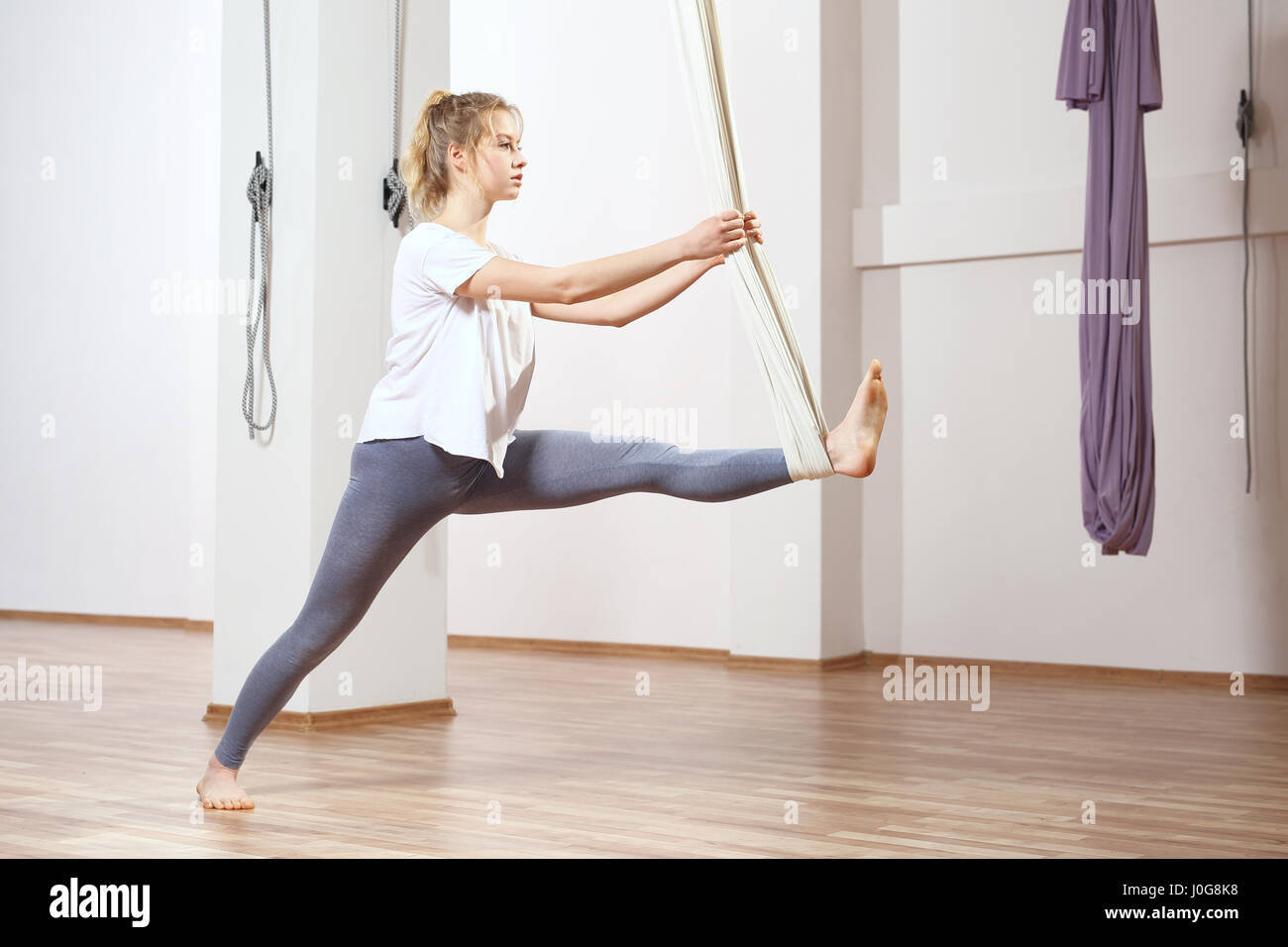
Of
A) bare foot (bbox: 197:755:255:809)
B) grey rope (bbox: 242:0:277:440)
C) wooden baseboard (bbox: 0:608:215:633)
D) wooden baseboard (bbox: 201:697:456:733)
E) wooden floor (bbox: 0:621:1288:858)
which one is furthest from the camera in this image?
wooden baseboard (bbox: 0:608:215:633)

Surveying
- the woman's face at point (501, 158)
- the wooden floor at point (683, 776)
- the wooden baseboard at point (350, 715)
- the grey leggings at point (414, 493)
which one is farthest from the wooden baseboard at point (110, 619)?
the woman's face at point (501, 158)

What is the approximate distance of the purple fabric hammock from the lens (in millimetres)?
4512

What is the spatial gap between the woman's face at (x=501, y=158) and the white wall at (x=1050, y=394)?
3268 mm

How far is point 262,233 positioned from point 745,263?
219cm

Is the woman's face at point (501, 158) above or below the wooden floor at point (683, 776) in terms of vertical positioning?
above

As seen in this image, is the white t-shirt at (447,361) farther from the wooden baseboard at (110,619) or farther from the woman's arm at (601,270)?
the wooden baseboard at (110,619)

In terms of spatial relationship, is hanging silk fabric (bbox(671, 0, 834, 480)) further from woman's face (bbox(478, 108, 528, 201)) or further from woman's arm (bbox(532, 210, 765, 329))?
woman's face (bbox(478, 108, 528, 201))

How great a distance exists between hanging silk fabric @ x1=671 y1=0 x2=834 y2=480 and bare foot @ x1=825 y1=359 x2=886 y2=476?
0.07ft

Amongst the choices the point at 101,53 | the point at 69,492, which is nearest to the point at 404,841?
the point at 69,492

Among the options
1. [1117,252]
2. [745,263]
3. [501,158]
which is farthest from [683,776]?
[1117,252]

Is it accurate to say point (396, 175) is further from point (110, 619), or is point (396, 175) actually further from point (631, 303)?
point (110, 619)

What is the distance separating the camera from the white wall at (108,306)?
7586 millimetres

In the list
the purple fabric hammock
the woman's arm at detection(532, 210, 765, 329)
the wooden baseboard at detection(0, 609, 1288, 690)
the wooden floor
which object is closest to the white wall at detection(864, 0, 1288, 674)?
the wooden baseboard at detection(0, 609, 1288, 690)
